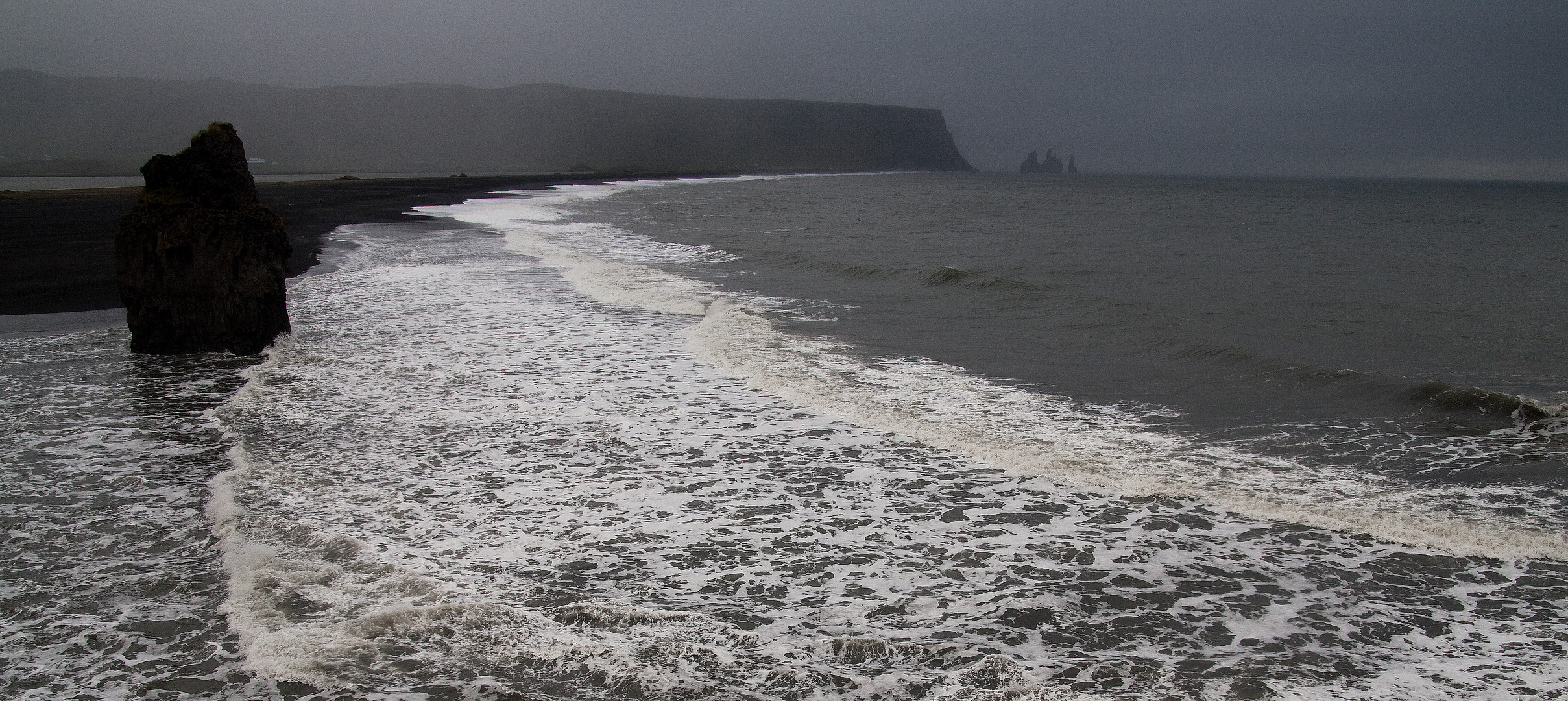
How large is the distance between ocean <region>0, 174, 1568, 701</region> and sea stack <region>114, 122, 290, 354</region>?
0.52 metres

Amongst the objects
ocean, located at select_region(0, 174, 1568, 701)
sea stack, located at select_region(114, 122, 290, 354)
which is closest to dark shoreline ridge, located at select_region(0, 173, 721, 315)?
sea stack, located at select_region(114, 122, 290, 354)

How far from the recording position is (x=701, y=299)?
16719 millimetres

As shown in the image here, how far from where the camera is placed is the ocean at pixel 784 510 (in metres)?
4.36

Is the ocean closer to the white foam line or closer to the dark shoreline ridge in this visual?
the white foam line

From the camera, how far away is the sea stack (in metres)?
10.9

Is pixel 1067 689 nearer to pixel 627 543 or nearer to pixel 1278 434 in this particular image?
pixel 627 543

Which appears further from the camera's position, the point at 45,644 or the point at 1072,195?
the point at 1072,195

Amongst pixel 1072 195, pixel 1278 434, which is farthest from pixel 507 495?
pixel 1072 195

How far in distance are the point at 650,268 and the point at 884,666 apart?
711 inches

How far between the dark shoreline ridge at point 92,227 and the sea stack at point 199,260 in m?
4.52

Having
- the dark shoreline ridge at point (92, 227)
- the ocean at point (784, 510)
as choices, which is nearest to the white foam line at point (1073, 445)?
the ocean at point (784, 510)

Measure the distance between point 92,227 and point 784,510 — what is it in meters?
30.3

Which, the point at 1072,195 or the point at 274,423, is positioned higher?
the point at 1072,195

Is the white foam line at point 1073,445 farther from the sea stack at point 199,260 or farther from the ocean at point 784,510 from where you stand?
the sea stack at point 199,260
